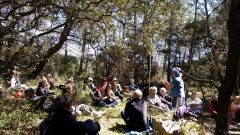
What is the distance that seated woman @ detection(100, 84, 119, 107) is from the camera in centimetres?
795

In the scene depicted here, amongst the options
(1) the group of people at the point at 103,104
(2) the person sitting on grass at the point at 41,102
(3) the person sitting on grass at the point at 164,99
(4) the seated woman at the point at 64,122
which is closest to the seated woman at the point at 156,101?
(1) the group of people at the point at 103,104

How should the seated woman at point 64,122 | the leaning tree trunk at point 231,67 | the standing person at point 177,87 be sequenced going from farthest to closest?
1. the standing person at point 177,87
2. the seated woman at point 64,122
3. the leaning tree trunk at point 231,67

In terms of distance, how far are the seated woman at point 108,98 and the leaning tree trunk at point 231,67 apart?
570 cm

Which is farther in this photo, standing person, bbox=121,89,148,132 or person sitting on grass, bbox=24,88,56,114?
person sitting on grass, bbox=24,88,56,114

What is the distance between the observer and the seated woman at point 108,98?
795 centimetres

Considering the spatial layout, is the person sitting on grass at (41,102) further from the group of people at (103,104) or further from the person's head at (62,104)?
the person's head at (62,104)

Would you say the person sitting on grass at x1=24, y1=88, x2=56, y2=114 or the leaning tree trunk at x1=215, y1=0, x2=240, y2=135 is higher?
the leaning tree trunk at x1=215, y1=0, x2=240, y2=135

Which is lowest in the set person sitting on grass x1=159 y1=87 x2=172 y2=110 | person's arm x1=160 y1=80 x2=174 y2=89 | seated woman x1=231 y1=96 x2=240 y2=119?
seated woman x1=231 y1=96 x2=240 y2=119

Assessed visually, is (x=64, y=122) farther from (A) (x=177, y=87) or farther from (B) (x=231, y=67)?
(A) (x=177, y=87)

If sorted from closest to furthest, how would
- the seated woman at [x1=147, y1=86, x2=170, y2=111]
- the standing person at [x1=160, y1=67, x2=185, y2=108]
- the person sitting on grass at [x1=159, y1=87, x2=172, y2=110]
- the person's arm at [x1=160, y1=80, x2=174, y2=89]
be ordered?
1. the person's arm at [x1=160, y1=80, x2=174, y2=89]
2. the standing person at [x1=160, y1=67, x2=185, y2=108]
3. the seated woman at [x1=147, y1=86, x2=170, y2=111]
4. the person sitting on grass at [x1=159, y1=87, x2=172, y2=110]

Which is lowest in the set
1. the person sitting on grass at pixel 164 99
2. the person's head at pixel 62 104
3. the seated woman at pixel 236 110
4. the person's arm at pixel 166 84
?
the seated woman at pixel 236 110

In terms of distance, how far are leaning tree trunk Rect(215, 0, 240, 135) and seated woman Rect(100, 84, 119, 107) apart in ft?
18.7

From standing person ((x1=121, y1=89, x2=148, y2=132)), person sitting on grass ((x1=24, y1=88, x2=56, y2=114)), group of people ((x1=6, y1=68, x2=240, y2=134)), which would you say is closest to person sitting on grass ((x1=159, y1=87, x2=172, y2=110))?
group of people ((x1=6, y1=68, x2=240, y2=134))

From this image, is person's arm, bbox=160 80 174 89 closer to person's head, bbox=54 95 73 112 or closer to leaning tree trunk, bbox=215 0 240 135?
person's head, bbox=54 95 73 112
